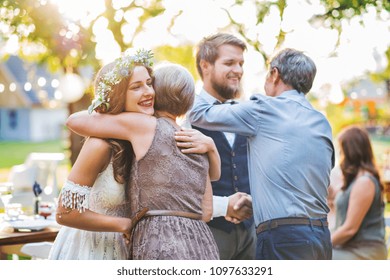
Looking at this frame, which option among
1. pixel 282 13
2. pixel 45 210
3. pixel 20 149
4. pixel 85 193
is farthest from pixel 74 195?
pixel 20 149

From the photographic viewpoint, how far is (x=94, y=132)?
2.17 metres

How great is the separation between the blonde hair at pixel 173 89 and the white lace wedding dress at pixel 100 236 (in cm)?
29

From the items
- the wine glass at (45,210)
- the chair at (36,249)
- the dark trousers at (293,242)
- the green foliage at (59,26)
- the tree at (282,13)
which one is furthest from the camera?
the green foliage at (59,26)

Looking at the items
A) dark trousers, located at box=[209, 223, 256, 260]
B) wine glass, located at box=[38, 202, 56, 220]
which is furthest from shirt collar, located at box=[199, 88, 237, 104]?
wine glass, located at box=[38, 202, 56, 220]

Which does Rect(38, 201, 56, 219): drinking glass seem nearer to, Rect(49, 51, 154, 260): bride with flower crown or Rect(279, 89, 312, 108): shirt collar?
Rect(49, 51, 154, 260): bride with flower crown

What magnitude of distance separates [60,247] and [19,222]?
0.98 meters

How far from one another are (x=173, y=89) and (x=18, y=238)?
4.54 ft

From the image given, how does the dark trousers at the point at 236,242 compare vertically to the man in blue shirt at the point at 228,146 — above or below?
below

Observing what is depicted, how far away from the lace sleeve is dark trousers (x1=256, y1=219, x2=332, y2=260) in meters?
0.72

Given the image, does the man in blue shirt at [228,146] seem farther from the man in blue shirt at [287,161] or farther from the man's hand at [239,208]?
the man in blue shirt at [287,161]

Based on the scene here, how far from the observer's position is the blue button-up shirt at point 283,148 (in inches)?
95.7

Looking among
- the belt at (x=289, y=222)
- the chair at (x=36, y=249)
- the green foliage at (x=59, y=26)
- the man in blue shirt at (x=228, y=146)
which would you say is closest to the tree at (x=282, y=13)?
the green foliage at (x=59, y=26)

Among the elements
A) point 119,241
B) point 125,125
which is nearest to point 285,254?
point 119,241

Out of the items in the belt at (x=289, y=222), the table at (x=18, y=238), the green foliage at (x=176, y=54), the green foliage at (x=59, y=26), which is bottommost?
the table at (x=18, y=238)
